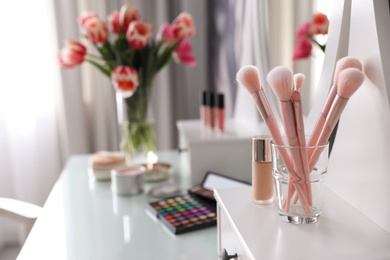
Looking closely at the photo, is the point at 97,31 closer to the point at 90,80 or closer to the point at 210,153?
the point at 210,153

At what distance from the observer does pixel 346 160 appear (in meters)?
0.62

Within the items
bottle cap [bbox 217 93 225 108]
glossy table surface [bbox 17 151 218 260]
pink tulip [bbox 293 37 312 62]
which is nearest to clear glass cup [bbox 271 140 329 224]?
glossy table surface [bbox 17 151 218 260]

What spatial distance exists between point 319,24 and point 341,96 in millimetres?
290

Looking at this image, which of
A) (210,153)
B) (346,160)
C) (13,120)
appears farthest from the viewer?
(13,120)

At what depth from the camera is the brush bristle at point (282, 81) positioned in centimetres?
52

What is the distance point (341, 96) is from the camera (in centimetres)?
53

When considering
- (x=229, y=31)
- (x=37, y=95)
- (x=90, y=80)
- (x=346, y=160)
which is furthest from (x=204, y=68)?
(x=346, y=160)

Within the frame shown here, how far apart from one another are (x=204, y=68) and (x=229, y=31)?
404 millimetres

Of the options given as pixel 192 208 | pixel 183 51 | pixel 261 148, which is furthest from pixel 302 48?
pixel 183 51

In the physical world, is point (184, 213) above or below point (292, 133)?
below

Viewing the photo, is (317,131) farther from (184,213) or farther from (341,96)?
(184,213)

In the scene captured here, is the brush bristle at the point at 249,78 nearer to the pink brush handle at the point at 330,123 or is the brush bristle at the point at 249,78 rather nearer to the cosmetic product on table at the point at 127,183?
the pink brush handle at the point at 330,123

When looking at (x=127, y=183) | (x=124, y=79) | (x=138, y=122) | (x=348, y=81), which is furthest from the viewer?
(x=138, y=122)

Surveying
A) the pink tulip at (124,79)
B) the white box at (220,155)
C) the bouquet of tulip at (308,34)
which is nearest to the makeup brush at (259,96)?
the bouquet of tulip at (308,34)
